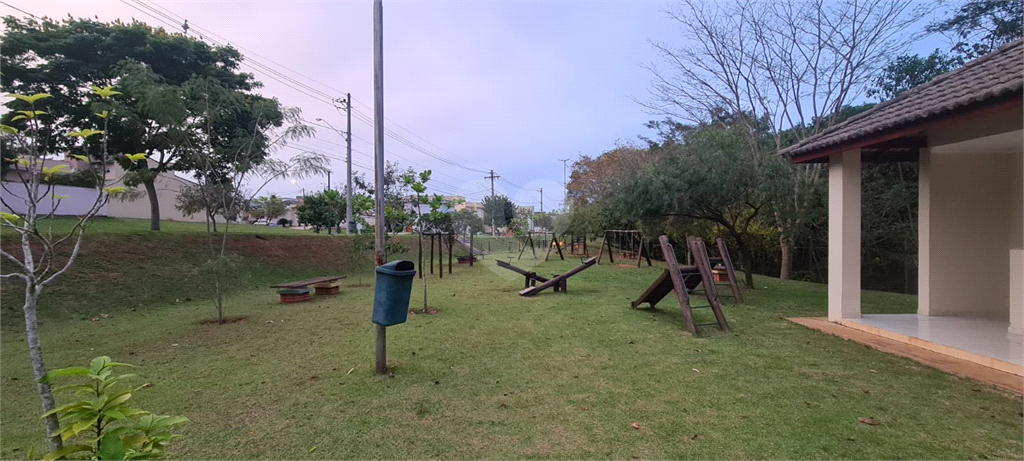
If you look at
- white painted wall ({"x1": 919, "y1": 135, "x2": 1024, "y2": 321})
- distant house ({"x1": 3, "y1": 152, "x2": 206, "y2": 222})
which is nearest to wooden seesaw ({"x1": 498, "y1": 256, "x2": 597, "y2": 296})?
white painted wall ({"x1": 919, "y1": 135, "x2": 1024, "y2": 321})

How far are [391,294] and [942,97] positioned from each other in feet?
20.6

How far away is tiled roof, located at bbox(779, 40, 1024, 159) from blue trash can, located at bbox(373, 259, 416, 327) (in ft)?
17.6

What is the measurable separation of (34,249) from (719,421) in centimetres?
1232

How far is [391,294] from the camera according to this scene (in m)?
4.01

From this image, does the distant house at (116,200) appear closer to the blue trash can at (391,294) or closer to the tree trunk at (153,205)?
the tree trunk at (153,205)

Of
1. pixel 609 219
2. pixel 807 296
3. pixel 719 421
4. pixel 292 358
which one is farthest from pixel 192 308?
pixel 609 219

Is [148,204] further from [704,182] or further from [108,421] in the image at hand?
[108,421]

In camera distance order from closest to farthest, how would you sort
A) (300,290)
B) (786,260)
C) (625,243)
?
(300,290)
(786,260)
(625,243)

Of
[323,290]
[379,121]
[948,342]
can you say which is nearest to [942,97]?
[948,342]

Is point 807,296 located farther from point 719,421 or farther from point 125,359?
point 125,359

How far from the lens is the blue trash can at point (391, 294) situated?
397 cm

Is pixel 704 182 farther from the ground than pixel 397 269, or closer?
farther from the ground

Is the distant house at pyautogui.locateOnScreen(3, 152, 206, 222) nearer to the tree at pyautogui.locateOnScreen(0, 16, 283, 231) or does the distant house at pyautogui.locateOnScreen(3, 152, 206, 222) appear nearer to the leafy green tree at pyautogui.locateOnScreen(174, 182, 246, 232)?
the tree at pyautogui.locateOnScreen(0, 16, 283, 231)

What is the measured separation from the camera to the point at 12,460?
2.67m
